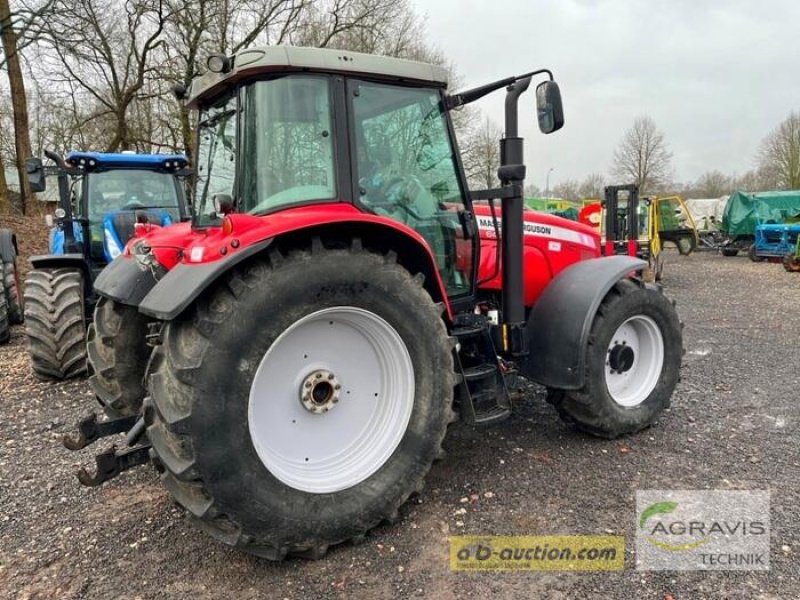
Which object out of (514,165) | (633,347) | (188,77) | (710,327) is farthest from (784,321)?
(188,77)

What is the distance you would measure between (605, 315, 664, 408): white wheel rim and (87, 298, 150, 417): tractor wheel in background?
115 inches

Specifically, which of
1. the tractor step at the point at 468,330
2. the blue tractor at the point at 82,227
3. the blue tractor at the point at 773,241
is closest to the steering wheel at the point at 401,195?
the tractor step at the point at 468,330

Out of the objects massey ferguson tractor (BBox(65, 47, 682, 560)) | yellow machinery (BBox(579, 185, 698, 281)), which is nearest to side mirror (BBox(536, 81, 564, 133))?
massey ferguson tractor (BBox(65, 47, 682, 560))

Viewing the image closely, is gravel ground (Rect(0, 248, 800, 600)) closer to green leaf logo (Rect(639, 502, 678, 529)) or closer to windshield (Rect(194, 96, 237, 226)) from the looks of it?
green leaf logo (Rect(639, 502, 678, 529))

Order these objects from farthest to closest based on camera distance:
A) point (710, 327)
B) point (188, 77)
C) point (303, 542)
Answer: point (188, 77), point (710, 327), point (303, 542)

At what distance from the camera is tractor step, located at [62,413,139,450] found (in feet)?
9.73

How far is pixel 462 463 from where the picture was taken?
139 inches

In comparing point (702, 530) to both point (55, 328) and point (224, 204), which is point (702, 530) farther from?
point (55, 328)

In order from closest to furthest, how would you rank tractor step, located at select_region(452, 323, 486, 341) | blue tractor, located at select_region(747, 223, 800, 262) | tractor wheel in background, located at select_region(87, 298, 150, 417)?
tractor step, located at select_region(452, 323, 486, 341)
tractor wheel in background, located at select_region(87, 298, 150, 417)
blue tractor, located at select_region(747, 223, 800, 262)

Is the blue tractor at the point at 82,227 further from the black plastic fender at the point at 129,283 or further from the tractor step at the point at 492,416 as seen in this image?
the tractor step at the point at 492,416

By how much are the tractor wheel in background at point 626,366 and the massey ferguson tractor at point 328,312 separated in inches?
0.8

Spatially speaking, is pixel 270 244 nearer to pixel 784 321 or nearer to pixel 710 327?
pixel 710 327

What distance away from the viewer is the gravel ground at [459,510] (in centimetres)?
245

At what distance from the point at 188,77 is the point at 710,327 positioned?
1554 cm
